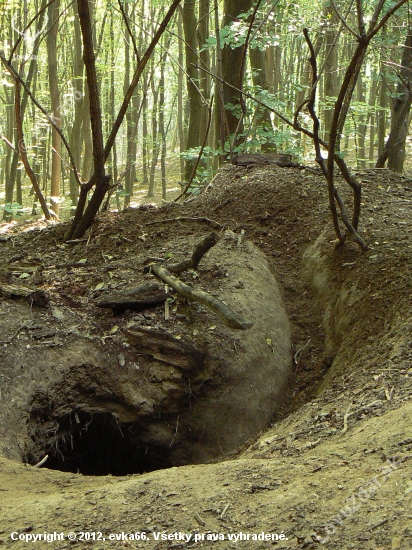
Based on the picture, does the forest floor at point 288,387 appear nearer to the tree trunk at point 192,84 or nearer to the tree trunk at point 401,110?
the tree trunk at point 401,110

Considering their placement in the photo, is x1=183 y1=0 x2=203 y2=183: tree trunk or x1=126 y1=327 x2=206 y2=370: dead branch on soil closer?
x1=126 y1=327 x2=206 y2=370: dead branch on soil

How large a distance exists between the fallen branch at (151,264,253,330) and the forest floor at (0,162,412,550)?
344mm

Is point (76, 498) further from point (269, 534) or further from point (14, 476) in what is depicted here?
point (269, 534)

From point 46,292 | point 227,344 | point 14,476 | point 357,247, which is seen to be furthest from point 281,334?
point 14,476

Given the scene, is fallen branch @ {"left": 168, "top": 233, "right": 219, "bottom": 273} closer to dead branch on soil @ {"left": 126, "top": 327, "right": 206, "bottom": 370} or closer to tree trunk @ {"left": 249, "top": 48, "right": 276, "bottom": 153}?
dead branch on soil @ {"left": 126, "top": 327, "right": 206, "bottom": 370}

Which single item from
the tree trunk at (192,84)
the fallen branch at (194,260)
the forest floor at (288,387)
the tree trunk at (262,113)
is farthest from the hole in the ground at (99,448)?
the tree trunk at (192,84)

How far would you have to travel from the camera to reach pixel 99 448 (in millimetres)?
4473

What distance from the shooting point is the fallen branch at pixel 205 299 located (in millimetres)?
3772

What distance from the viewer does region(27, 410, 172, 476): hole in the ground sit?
Answer: 13.9ft

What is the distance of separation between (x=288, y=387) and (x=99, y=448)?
1.68 m

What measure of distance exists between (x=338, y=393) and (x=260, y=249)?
2.76 metres

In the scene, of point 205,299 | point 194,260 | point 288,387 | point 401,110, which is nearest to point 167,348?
point 205,299

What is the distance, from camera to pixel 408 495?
2.01 metres

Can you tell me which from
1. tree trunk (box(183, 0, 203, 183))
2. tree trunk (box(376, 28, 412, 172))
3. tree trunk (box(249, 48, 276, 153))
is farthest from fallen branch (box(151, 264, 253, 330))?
tree trunk (box(183, 0, 203, 183))
